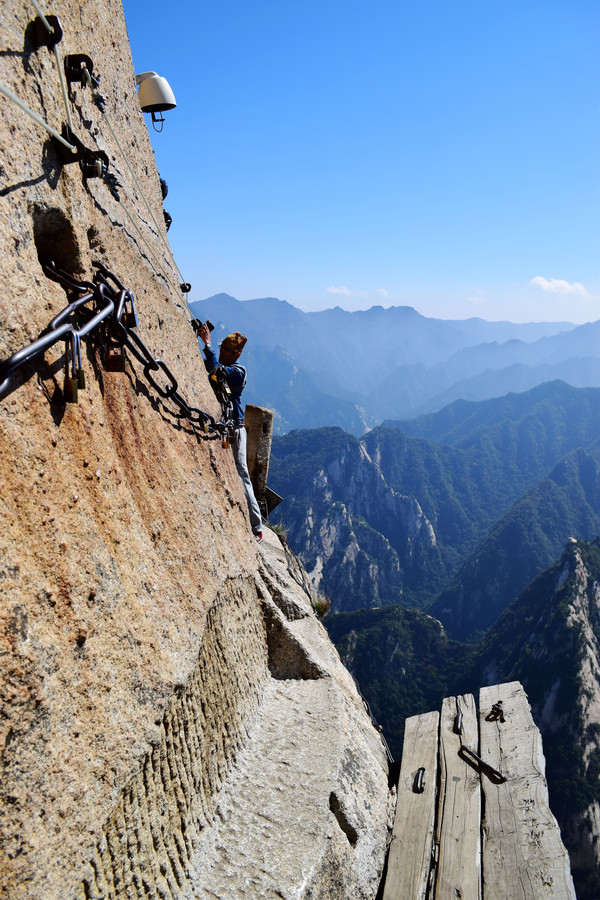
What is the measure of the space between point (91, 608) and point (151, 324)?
11.0 ft

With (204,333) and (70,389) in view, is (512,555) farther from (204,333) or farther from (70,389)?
(70,389)

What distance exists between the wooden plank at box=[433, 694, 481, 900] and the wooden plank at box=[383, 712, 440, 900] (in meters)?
0.10

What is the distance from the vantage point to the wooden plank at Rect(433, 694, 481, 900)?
4.75 m

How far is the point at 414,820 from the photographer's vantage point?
538cm

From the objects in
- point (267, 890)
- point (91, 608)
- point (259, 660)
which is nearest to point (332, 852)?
point (267, 890)

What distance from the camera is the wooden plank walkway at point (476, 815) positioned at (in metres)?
4.72

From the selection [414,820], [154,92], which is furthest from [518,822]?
[154,92]

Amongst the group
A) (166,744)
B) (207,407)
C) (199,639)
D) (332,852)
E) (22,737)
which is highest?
(207,407)

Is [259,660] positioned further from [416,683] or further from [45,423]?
[416,683]

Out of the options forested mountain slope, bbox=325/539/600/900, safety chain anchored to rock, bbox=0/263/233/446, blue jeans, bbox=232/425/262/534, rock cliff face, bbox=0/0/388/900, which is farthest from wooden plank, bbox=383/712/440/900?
forested mountain slope, bbox=325/539/600/900

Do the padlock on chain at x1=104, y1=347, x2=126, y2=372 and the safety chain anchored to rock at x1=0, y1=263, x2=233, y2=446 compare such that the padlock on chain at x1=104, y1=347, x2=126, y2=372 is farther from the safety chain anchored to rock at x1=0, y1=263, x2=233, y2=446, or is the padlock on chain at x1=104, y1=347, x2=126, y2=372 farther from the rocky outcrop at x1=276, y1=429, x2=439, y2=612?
the rocky outcrop at x1=276, y1=429, x2=439, y2=612

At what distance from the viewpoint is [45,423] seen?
281 cm

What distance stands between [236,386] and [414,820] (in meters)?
6.03

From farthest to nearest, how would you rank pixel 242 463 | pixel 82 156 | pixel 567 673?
pixel 567 673
pixel 242 463
pixel 82 156
